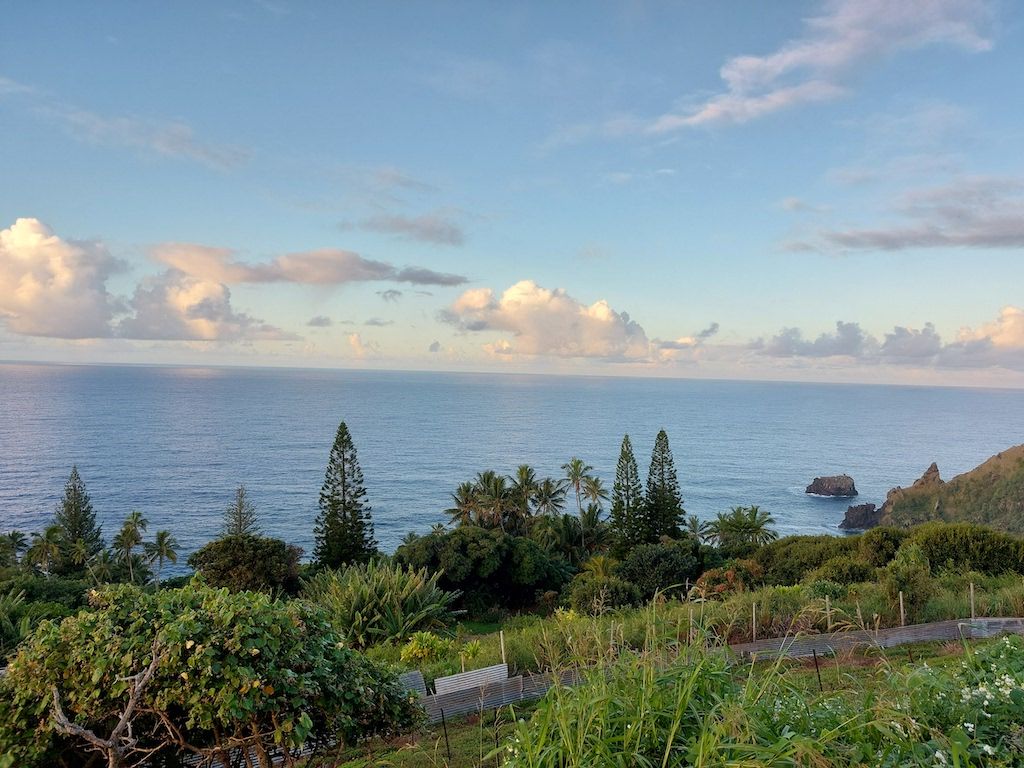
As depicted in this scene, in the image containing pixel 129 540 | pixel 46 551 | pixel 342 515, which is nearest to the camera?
pixel 342 515

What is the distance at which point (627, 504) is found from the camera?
125ft

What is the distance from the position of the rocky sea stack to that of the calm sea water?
2.18m

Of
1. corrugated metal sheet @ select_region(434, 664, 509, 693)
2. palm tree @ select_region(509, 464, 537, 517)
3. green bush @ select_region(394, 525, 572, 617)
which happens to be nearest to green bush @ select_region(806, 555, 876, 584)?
corrugated metal sheet @ select_region(434, 664, 509, 693)

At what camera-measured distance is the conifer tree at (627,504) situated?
123 ft

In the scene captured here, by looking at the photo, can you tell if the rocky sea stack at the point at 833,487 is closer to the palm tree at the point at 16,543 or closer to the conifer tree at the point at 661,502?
the conifer tree at the point at 661,502

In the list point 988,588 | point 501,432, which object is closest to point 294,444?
point 501,432

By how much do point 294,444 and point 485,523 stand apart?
60.6 m

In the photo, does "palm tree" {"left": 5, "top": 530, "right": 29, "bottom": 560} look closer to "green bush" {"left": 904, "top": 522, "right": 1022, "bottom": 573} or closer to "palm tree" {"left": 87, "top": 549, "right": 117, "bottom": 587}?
"palm tree" {"left": 87, "top": 549, "right": 117, "bottom": 587}

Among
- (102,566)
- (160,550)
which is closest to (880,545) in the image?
(102,566)

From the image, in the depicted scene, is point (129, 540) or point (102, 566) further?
point (129, 540)

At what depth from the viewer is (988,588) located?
36.9ft

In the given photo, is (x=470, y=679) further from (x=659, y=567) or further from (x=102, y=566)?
(x=102, y=566)

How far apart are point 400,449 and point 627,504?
2225 inches

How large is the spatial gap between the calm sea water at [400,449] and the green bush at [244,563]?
25857mm
